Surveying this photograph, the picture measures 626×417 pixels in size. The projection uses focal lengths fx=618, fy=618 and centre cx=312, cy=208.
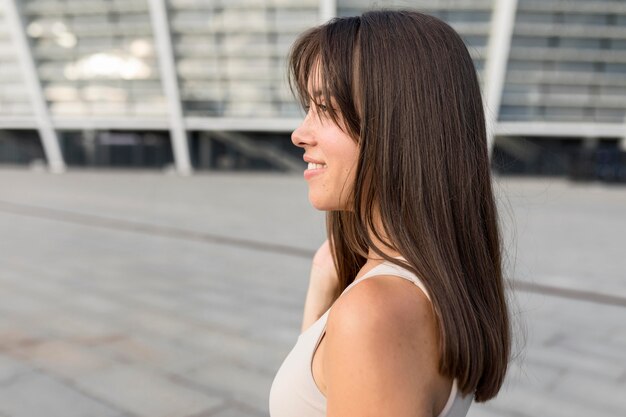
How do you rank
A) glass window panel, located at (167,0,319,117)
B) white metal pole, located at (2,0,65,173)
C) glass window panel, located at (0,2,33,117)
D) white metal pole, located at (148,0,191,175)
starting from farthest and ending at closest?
glass window panel, located at (0,2,33,117), white metal pole, located at (2,0,65,173), glass window panel, located at (167,0,319,117), white metal pole, located at (148,0,191,175)

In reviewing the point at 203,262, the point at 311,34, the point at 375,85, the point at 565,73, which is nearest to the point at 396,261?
the point at 375,85

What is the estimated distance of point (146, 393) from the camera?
3680mm

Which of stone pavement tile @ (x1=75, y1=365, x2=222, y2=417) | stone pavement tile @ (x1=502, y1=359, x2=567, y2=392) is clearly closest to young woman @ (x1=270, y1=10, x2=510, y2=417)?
stone pavement tile @ (x1=75, y1=365, x2=222, y2=417)

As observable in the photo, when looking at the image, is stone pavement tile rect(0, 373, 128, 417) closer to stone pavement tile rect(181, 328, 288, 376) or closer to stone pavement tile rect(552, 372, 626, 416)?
stone pavement tile rect(181, 328, 288, 376)

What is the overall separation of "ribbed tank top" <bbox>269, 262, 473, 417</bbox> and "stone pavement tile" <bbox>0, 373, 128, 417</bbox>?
2412mm

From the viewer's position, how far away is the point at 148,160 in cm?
4406

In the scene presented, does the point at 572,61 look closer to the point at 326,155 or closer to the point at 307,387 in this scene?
the point at 326,155

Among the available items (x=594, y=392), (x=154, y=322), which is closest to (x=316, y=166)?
(x=594, y=392)

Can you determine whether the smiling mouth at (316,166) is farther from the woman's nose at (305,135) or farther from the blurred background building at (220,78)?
the blurred background building at (220,78)

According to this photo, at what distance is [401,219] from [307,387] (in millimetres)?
387

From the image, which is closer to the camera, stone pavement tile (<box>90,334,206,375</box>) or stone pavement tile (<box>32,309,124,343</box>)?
stone pavement tile (<box>90,334,206,375</box>)

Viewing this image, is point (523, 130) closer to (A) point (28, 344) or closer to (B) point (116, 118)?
(B) point (116, 118)

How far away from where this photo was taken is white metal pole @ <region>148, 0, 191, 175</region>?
40688 mm

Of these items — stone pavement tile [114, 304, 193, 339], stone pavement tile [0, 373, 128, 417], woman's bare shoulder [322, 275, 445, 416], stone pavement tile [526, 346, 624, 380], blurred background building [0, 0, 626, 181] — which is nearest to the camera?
woman's bare shoulder [322, 275, 445, 416]
